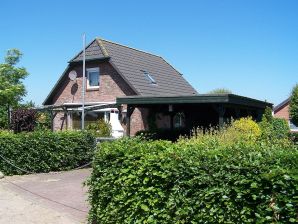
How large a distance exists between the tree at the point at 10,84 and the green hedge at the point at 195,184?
25.4 m

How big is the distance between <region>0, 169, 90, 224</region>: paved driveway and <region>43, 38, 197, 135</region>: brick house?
10005 millimetres

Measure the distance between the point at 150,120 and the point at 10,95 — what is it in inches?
520

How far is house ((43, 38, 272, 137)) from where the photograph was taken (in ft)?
76.4

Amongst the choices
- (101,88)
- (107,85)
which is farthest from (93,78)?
(107,85)

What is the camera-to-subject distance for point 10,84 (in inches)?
1286

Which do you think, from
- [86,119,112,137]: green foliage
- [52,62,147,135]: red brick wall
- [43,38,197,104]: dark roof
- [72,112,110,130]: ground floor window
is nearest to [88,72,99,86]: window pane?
[52,62,147,135]: red brick wall

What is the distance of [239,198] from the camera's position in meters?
4.54

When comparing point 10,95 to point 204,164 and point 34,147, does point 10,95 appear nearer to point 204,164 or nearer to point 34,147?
point 34,147

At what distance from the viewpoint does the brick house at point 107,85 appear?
23.7m

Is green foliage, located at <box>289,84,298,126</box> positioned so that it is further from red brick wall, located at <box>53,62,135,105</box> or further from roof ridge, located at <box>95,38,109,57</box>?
roof ridge, located at <box>95,38,109,57</box>

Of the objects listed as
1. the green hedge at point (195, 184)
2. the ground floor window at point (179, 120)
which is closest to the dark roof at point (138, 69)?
the ground floor window at point (179, 120)

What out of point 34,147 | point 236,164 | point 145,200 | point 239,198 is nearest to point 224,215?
point 239,198

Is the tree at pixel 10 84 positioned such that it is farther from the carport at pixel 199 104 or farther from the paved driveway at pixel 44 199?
the paved driveway at pixel 44 199

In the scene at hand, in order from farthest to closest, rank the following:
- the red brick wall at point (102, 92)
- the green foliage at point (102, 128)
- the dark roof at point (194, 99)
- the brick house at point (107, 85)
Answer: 1. the brick house at point (107, 85)
2. the red brick wall at point (102, 92)
3. the green foliage at point (102, 128)
4. the dark roof at point (194, 99)
